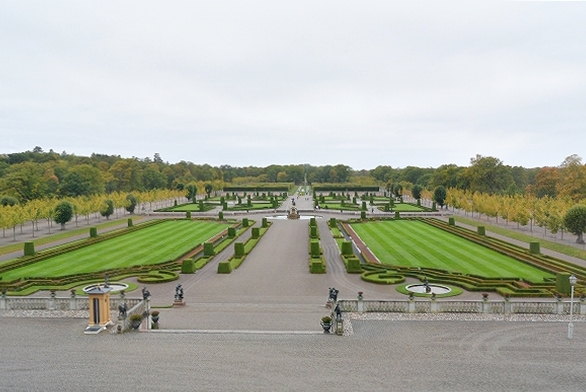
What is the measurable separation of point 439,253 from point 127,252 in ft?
95.9

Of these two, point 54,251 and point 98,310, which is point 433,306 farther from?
point 54,251

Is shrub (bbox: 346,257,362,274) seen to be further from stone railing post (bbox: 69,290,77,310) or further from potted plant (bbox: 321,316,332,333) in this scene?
stone railing post (bbox: 69,290,77,310)

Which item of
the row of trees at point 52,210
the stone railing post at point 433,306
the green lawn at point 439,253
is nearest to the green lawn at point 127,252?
the row of trees at point 52,210

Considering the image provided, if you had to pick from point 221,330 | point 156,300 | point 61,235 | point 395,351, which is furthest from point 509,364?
point 61,235

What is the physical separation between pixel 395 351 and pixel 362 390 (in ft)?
12.2

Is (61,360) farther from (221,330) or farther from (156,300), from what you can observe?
(156,300)

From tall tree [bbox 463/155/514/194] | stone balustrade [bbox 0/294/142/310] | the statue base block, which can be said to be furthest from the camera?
tall tree [bbox 463/155/514/194]

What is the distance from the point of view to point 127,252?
42.0 metres

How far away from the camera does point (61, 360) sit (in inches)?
639

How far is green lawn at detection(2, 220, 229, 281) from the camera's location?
34.3m

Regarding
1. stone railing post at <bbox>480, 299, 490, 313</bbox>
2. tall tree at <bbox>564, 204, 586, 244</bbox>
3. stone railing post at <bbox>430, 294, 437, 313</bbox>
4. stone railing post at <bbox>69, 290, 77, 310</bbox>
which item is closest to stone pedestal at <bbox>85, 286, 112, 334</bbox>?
stone railing post at <bbox>69, 290, 77, 310</bbox>

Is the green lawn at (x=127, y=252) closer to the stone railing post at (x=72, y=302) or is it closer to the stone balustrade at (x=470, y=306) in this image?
the stone railing post at (x=72, y=302)

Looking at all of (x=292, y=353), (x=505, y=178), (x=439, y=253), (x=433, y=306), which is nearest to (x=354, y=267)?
(x=439, y=253)

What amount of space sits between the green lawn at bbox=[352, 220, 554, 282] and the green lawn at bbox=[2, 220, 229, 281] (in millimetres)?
19500
